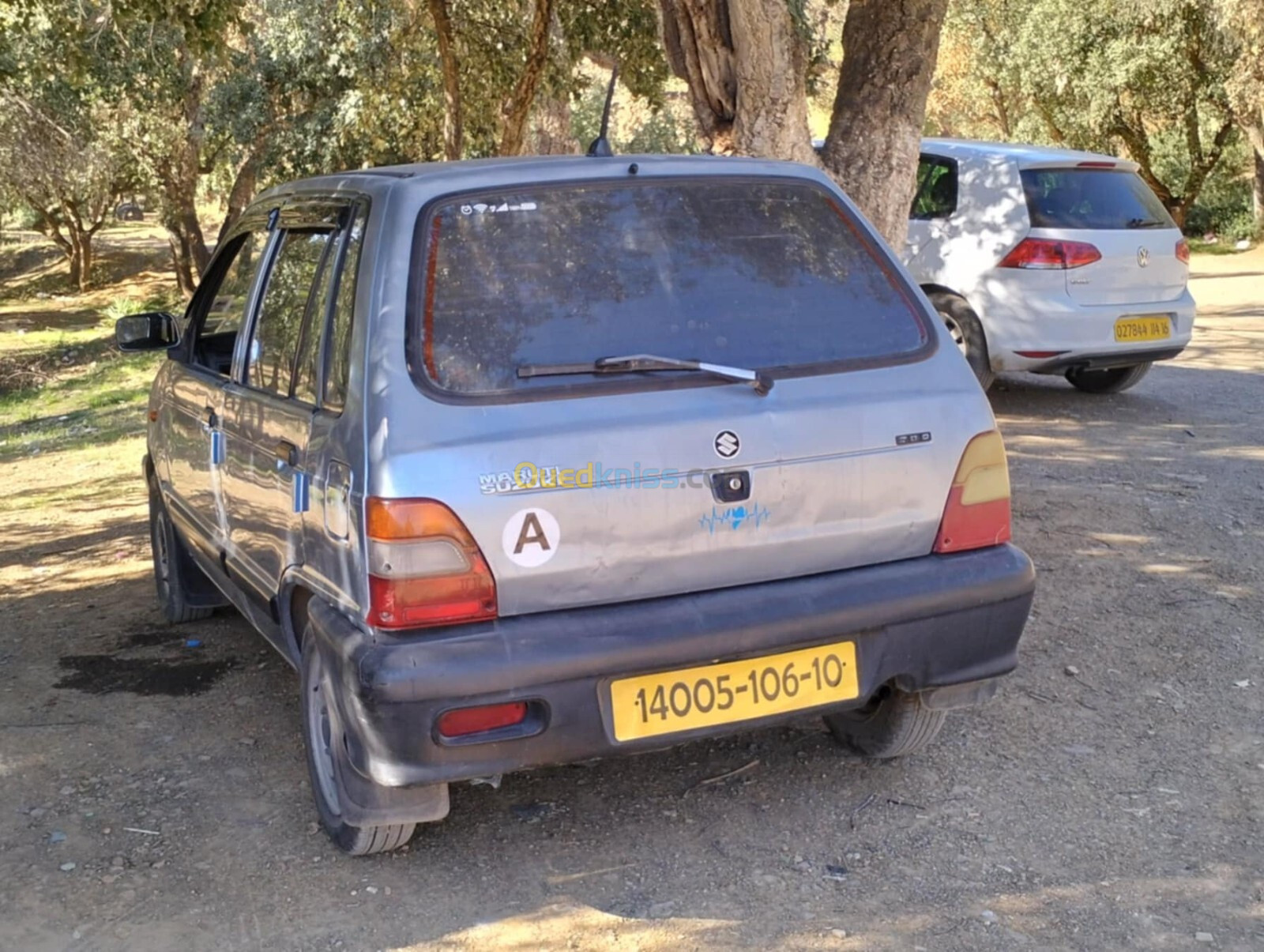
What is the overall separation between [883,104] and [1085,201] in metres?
2.94

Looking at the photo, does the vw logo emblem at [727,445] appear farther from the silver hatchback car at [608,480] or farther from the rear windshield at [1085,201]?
the rear windshield at [1085,201]

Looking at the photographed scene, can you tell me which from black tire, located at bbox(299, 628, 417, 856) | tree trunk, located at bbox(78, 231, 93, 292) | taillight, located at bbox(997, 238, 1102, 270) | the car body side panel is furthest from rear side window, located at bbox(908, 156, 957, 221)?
tree trunk, located at bbox(78, 231, 93, 292)

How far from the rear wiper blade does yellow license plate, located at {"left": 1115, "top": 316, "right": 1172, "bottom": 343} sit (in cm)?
654

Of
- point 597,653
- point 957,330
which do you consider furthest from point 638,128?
point 597,653

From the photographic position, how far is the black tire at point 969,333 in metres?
9.73

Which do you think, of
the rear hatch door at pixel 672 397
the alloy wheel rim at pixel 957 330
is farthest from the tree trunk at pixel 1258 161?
the rear hatch door at pixel 672 397

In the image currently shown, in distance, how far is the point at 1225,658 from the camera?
5090 millimetres

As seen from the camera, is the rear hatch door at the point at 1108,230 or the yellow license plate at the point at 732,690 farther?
the rear hatch door at the point at 1108,230

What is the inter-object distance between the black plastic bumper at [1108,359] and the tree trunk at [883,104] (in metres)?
2.63

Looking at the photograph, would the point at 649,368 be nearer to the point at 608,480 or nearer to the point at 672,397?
the point at 672,397

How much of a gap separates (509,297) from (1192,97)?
27.6 meters

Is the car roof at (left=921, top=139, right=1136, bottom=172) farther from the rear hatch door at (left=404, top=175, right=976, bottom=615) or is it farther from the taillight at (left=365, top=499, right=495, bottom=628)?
the taillight at (left=365, top=499, right=495, bottom=628)

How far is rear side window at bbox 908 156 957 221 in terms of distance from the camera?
10109mm

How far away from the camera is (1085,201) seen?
9.52 metres
